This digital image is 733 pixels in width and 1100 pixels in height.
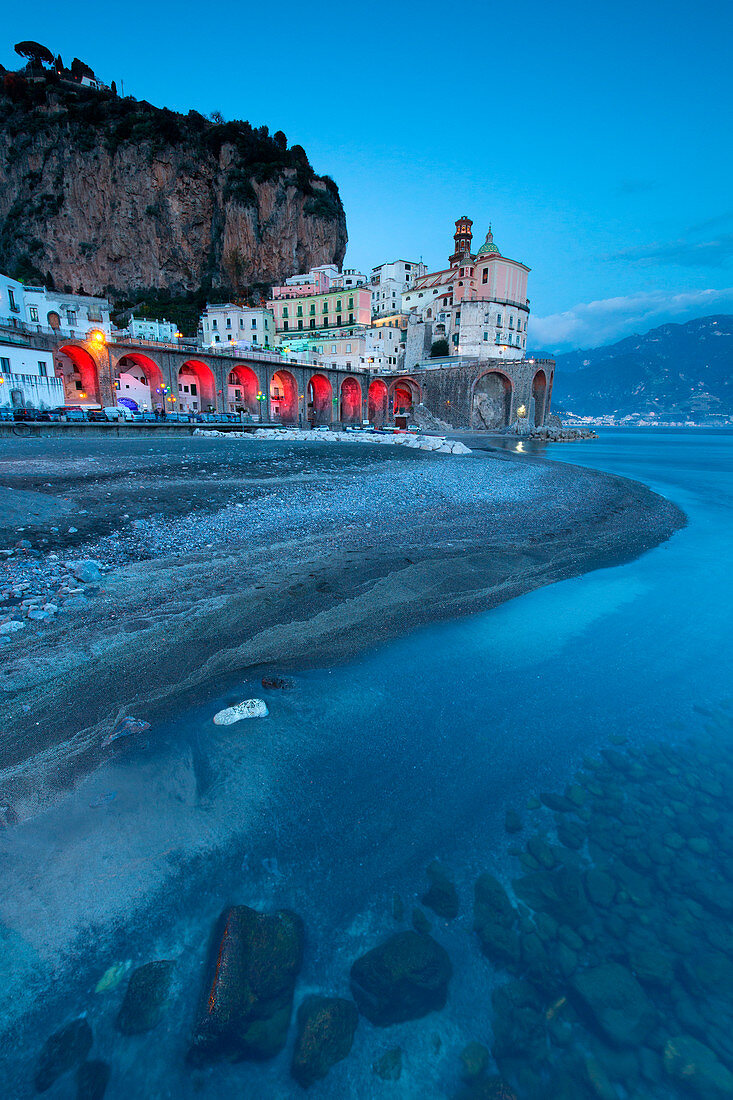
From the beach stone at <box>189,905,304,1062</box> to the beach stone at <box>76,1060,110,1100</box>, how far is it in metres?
0.37

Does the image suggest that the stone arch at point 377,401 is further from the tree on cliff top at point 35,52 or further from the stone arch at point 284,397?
the tree on cliff top at point 35,52

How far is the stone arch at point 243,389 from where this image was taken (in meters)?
52.2

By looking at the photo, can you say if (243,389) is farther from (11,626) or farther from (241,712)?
(241,712)

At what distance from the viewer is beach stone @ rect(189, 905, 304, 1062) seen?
2.20 meters

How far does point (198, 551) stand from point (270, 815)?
580 centimetres

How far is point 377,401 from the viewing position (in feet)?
230

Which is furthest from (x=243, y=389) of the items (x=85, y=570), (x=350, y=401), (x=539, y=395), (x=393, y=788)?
(x=393, y=788)

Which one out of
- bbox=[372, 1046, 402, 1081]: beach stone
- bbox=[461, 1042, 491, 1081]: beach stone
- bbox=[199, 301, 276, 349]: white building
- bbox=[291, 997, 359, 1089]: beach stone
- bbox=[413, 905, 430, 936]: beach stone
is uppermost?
bbox=[199, 301, 276, 349]: white building

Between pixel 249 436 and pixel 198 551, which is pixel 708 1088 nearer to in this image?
pixel 198 551

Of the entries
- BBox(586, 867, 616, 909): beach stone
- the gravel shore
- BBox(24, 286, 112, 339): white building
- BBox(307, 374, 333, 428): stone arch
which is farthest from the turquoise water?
BBox(307, 374, 333, 428): stone arch

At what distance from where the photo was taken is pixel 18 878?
280 cm

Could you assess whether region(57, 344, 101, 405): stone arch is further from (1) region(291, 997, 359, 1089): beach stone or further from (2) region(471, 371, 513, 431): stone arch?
(1) region(291, 997, 359, 1089): beach stone

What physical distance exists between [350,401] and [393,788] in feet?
223

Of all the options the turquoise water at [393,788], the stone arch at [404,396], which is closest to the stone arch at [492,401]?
the stone arch at [404,396]
